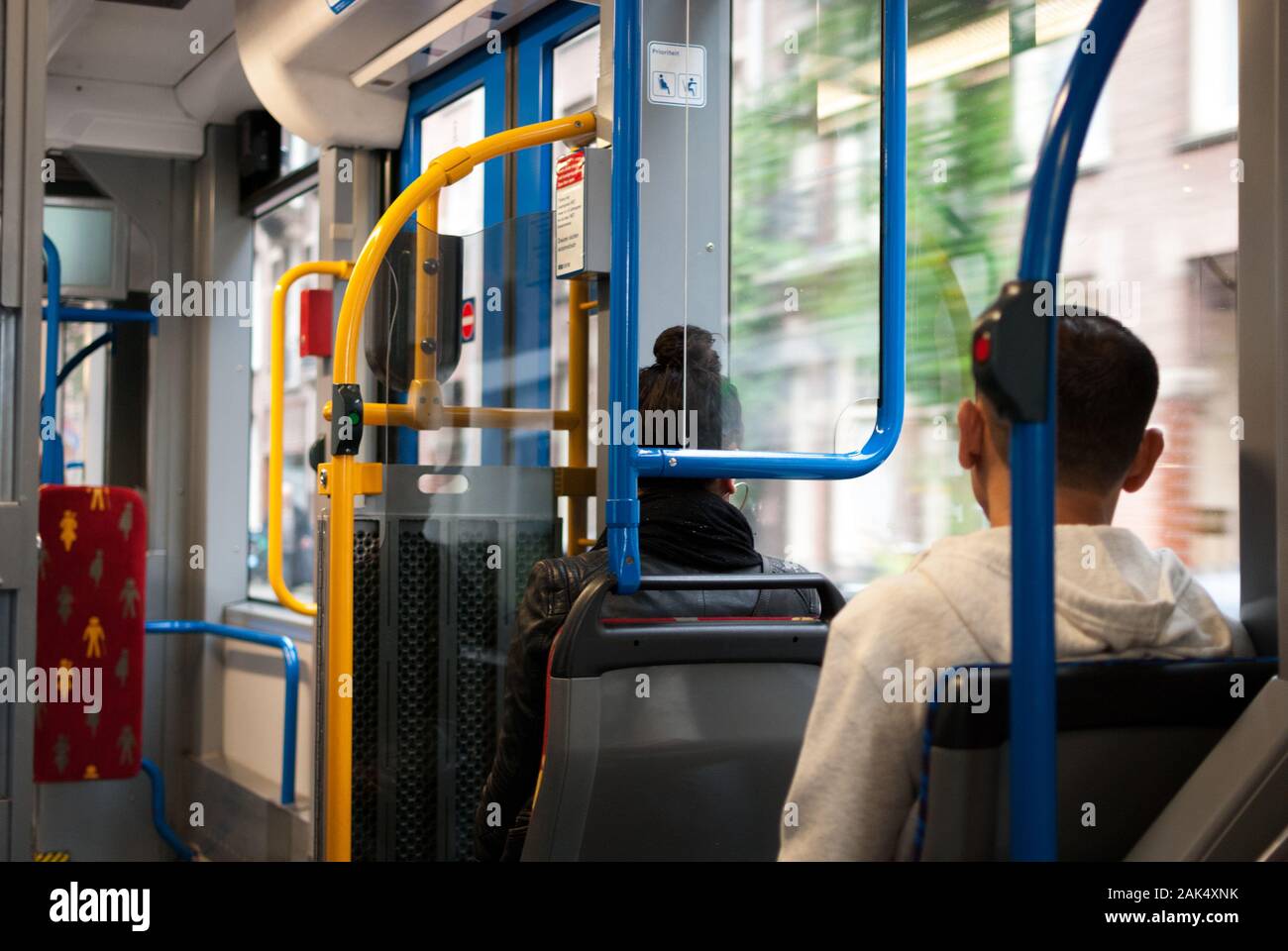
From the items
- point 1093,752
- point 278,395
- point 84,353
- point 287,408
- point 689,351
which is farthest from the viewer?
point 287,408

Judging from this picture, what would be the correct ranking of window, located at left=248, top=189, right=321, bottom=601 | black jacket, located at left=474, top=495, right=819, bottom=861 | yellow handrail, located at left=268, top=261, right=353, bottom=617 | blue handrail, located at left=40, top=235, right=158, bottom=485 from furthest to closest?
window, located at left=248, top=189, right=321, bottom=601 < blue handrail, located at left=40, top=235, right=158, bottom=485 < yellow handrail, located at left=268, top=261, right=353, bottom=617 < black jacket, located at left=474, top=495, right=819, bottom=861

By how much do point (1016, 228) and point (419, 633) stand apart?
1.81m

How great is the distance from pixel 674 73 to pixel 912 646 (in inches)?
56.1

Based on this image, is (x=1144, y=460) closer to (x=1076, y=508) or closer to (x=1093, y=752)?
(x=1076, y=508)

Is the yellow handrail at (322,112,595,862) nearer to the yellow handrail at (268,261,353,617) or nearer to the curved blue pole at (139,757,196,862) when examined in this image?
the yellow handrail at (268,261,353,617)

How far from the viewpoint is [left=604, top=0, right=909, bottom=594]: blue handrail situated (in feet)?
6.99

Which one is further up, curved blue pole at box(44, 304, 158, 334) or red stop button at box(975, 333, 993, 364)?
curved blue pole at box(44, 304, 158, 334)

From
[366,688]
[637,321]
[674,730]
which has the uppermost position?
[637,321]

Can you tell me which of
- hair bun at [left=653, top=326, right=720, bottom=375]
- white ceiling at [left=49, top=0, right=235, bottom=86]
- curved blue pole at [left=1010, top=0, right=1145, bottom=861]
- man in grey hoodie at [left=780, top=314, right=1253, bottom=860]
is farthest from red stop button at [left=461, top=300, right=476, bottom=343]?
curved blue pole at [left=1010, top=0, right=1145, bottom=861]

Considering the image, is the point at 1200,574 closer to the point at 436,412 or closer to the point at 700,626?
the point at 700,626

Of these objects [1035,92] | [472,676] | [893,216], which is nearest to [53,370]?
[472,676]

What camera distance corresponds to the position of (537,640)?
2.52m

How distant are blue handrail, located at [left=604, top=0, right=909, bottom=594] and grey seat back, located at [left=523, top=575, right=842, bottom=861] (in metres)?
0.14
